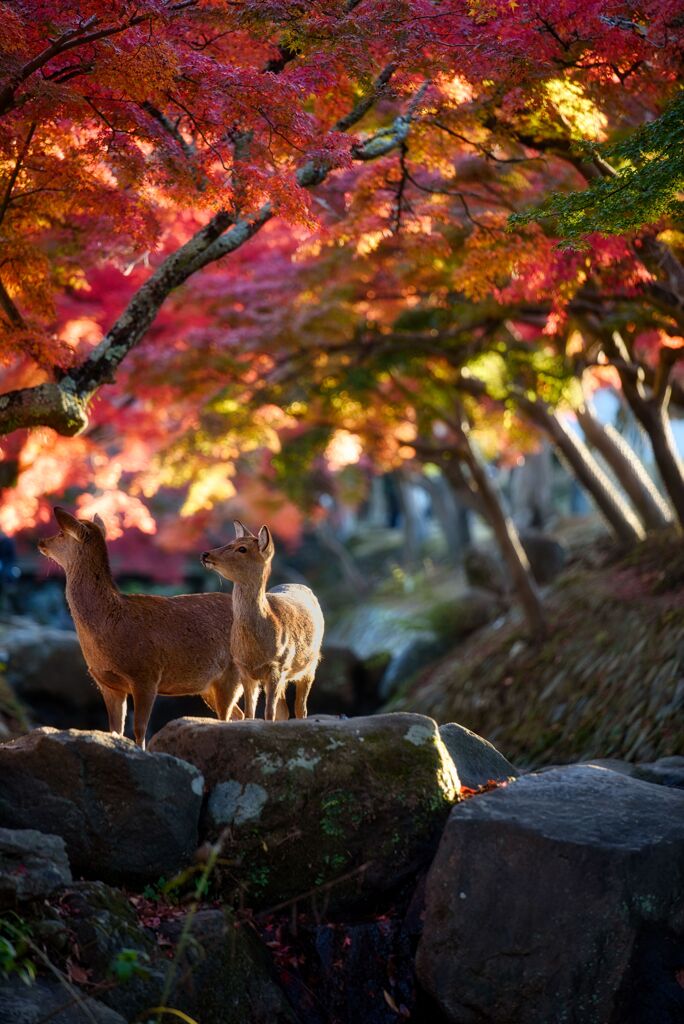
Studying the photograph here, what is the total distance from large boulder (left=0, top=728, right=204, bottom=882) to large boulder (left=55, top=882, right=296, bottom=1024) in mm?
303

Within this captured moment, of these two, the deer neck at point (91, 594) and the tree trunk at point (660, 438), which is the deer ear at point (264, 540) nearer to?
the deer neck at point (91, 594)

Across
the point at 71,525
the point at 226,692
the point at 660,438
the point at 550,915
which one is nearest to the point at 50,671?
the point at 660,438

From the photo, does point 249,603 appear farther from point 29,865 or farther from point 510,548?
point 510,548

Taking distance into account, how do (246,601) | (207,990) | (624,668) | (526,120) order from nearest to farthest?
(207,990), (246,601), (526,120), (624,668)

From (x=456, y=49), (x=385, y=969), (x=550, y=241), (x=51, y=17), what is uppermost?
(x=51, y=17)

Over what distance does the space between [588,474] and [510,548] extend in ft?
6.36

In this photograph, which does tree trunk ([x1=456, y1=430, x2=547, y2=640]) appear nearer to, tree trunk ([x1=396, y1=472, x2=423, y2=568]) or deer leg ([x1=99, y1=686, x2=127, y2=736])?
deer leg ([x1=99, y1=686, x2=127, y2=736])

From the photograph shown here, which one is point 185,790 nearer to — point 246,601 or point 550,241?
point 246,601

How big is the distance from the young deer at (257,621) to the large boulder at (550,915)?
1670mm

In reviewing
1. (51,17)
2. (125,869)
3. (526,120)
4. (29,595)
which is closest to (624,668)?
(526,120)

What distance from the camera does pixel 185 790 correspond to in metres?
7.26

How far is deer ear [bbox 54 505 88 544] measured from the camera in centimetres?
750

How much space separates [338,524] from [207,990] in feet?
107

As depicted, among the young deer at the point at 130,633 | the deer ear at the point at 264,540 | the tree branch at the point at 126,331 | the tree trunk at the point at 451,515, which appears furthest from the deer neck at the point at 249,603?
the tree trunk at the point at 451,515
